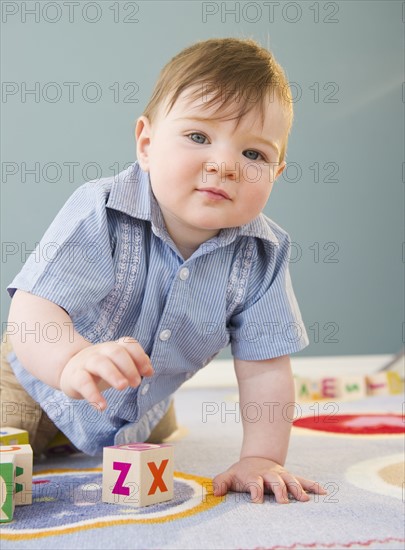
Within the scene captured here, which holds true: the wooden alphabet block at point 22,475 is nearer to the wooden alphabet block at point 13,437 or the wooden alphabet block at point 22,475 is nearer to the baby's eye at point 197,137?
the wooden alphabet block at point 13,437

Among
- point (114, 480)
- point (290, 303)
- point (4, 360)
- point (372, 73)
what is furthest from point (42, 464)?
point (372, 73)

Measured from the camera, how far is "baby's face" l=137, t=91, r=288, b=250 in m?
0.77

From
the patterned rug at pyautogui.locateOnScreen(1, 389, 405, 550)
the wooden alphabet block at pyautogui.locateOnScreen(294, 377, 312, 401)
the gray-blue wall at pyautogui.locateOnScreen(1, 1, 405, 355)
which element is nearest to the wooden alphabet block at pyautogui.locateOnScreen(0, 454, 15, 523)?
the patterned rug at pyautogui.locateOnScreen(1, 389, 405, 550)

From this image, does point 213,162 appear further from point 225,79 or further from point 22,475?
point 22,475

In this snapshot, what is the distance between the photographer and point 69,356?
2.15ft

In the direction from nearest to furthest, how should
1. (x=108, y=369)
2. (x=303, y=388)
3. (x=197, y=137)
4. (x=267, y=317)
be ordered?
(x=108, y=369)
(x=197, y=137)
(x=267, y=317)
(x=303, y=388)

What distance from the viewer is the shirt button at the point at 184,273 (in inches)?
33.2

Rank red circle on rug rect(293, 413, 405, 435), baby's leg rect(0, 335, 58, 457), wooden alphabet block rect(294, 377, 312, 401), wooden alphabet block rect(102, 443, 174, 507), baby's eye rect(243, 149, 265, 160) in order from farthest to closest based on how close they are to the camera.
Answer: wooden alphabet block rect(294, 377, 312, 401) → red circle on rug rect(293, 413, 405, 435) → baby's leg rect(0, 335, 58, 457) → baby's eye rect(243, 149, 265, 160) → wooden alphabet block rect(102, 443, 174, 507)

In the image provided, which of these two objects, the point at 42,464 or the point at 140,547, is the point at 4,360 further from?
the point at 140,547

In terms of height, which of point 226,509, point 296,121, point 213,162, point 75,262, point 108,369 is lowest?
point 226,509

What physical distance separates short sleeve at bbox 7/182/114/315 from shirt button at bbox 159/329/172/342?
9 cm

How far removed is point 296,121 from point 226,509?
4.96 ft

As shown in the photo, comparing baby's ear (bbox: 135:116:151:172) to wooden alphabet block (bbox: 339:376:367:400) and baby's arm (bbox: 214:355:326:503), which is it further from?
wooden alphabet block (bbox: 339:376:367:400)

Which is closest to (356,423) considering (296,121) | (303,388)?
(303,388)
